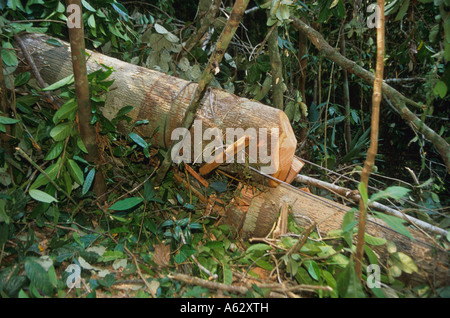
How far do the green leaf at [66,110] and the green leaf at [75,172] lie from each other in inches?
9.9

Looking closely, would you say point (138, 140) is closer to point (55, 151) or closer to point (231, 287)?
point (55, 151)

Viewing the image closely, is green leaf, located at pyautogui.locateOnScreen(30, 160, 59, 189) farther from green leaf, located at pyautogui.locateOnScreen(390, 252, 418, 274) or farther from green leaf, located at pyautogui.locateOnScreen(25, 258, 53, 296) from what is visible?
green leaf, located at pyautogui.locateOnScreen(390, 252, 418, 274)

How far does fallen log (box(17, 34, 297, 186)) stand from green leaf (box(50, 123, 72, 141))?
321mm

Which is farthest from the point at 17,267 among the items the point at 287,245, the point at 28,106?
the point at 287,245

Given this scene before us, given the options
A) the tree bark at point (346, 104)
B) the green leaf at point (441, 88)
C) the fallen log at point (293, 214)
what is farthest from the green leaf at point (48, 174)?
the tree bark at point (346, 104)

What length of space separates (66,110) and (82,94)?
13 cm

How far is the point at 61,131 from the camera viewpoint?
1.97 meters

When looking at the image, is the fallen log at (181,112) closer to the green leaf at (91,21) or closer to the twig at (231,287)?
the green leaf at (91,21)

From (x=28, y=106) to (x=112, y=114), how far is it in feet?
1.63

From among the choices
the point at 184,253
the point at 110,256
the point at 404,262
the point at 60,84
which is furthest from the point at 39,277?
the point at 404,262

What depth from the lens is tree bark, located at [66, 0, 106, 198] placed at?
74.4 inches
